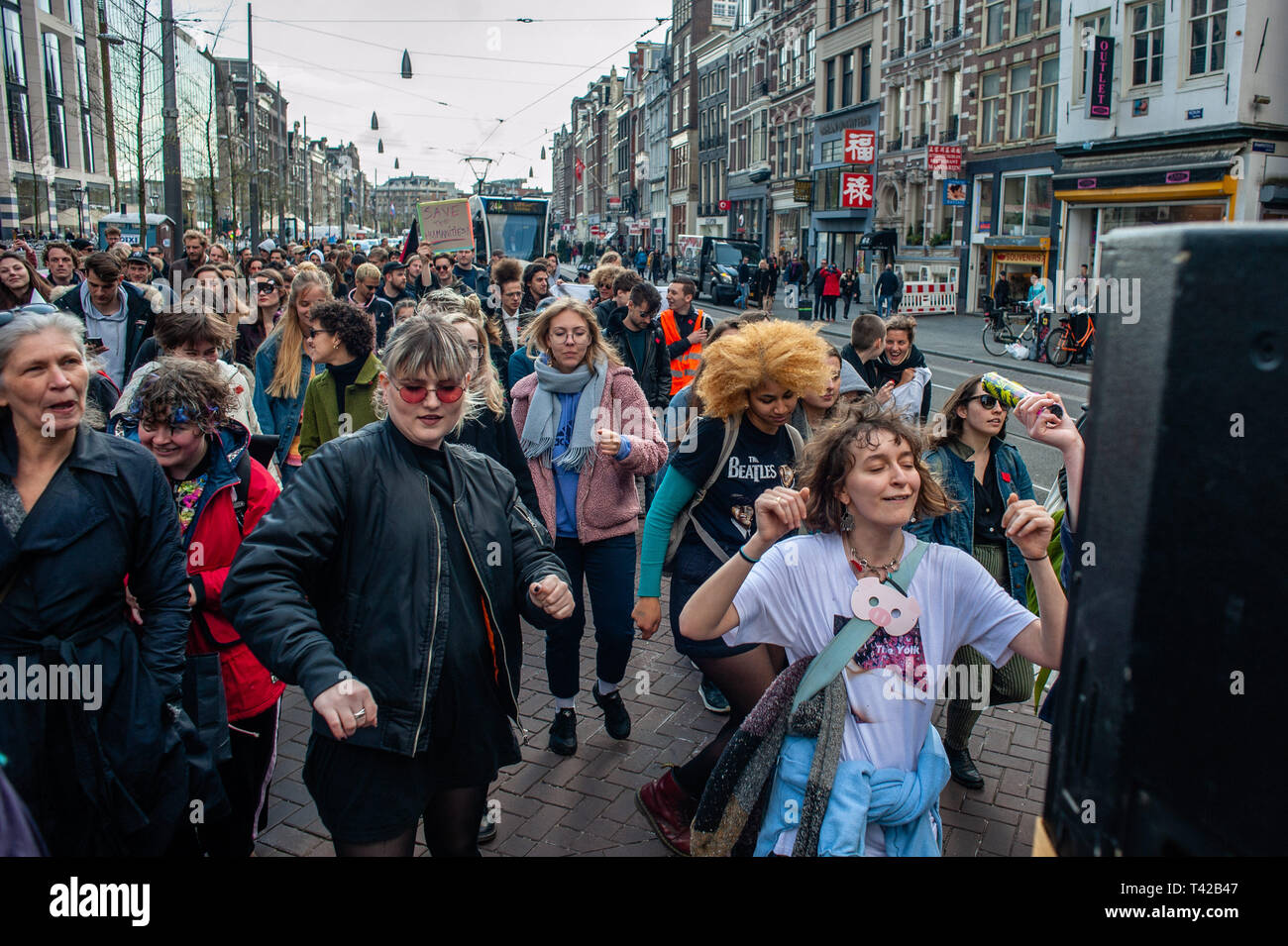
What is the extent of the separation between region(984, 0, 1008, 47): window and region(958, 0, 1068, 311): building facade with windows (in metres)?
0.03

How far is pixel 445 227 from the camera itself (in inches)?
634

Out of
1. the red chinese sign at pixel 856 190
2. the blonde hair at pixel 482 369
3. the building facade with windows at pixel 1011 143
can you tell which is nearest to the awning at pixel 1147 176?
the building facade with windows at pixel 1011 143

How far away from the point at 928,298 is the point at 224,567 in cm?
2947

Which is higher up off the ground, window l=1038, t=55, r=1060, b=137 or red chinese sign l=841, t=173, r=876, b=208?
window l=1038, t=55, r=1060, b=137

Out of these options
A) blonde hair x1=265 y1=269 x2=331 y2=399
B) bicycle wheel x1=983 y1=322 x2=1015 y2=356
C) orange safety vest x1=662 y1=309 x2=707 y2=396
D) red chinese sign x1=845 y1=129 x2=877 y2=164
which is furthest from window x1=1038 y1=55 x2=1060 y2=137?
blonde hair x1=265 y1=269 x2=331 y2=399

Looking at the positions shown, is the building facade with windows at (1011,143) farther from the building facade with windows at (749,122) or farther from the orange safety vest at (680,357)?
the orange safety vest at (680,357)

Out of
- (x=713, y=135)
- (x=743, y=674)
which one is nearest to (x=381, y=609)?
(x=743, y=674)

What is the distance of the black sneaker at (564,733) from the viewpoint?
440cm

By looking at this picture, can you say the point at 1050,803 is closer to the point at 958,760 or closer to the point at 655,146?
the point at 958,760

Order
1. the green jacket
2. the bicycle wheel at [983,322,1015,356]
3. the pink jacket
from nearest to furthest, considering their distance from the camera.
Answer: the pink jacket → the green jacket → the bicycle wheel at [983,322,1015,356]

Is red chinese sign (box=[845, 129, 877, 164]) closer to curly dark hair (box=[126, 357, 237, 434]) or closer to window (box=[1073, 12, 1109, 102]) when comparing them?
window (box=[1073, 12, 1109, 102])

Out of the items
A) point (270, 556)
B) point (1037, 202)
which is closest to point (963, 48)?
point (1037, 202)

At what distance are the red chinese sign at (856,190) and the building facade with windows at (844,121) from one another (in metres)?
0.04

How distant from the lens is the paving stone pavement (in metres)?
3.66
